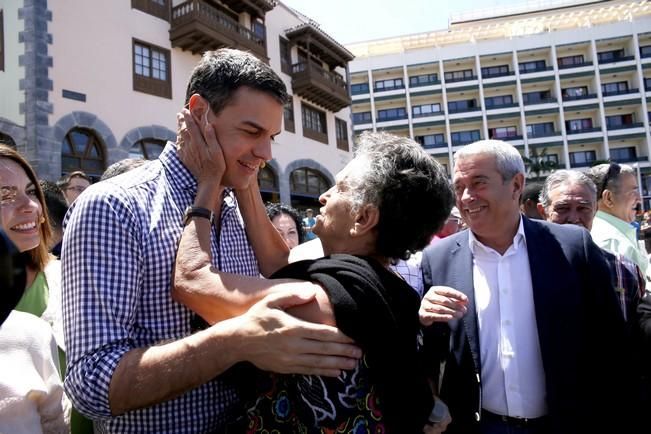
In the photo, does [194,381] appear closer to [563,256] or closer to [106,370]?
[106,370]

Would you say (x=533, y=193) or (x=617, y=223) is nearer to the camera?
(x=617, y=223)

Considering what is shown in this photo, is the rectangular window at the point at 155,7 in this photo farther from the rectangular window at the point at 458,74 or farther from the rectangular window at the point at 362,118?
the rectangular window at the point at 458,74

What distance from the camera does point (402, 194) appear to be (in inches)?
65.6

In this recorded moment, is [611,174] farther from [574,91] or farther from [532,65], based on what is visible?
[532,65]

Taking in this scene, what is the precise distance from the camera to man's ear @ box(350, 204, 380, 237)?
1682mm

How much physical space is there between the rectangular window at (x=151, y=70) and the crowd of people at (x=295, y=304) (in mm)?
11877

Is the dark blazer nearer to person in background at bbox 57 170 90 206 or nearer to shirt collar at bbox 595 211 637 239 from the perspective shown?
shirt collar at bbox 595 211 637 239

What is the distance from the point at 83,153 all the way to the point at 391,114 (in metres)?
35.0

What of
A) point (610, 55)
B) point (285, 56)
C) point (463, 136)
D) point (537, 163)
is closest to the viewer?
point (285, 56)

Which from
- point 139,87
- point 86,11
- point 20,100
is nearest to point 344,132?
point 139,87

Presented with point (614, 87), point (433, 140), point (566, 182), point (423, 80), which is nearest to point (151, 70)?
point (566, 182)

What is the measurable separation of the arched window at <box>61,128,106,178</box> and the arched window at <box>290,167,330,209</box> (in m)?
8.30

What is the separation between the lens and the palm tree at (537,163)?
125ft

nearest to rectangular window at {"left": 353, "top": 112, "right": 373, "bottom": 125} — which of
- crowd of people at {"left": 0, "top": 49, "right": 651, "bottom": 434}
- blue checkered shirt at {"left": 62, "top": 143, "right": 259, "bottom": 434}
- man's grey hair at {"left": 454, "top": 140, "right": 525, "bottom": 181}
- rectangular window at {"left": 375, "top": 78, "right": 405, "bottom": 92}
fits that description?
rectangular window at {"left": 375, "top": 78, "right": 405, "bottom": 92}
